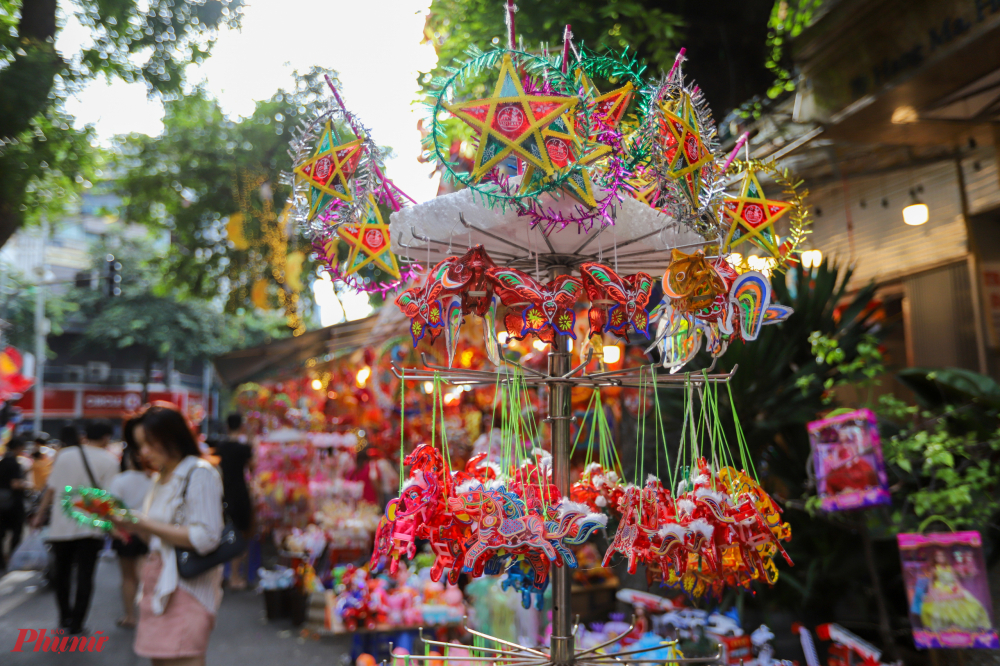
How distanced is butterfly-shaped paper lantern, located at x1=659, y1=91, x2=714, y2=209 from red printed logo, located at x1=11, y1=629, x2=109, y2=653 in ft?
Result: 19.3

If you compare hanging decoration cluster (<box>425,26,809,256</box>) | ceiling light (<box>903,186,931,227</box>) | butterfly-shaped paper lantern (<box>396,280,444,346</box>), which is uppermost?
ceiling light (<box>903,186,931,227</box>)

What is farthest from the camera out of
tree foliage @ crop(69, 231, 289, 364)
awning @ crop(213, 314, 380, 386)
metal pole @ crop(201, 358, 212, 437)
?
Result: metal pole @ crop(201, 358, 212, 437)

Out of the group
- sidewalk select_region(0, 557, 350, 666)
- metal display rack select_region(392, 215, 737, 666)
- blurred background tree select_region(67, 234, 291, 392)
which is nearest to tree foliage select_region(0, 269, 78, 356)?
blurred background tree select_region(67, 234, 291, 392)

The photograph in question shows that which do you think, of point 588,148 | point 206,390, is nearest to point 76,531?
point 588,148

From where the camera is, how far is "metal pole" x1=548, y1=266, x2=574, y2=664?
6.23ft

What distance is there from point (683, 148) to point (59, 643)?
6101 millimetres

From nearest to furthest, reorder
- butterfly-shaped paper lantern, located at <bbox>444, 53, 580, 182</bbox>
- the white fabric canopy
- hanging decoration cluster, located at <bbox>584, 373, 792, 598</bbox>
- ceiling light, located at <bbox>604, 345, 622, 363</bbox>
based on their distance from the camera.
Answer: butterfly-shaped paper lantern, located at <bbox>444, 53, 580, 182</bbox>, hanging decoration cluster, located at <bbox>584, 373, 792, 598</bbox>, the white fabric canopy, ceiling light, located at <bbox>604, 345, 622, 363</bbox>

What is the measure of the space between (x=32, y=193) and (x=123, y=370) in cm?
2594

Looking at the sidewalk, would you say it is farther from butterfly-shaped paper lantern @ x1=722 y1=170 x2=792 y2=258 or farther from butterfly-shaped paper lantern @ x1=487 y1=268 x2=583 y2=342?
butterfly-shaped paper lantern @ x1=722 y1=170 x2=792 y2=258

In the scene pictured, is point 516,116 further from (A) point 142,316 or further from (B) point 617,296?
(A) point 142,316

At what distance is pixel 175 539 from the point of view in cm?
A: 283

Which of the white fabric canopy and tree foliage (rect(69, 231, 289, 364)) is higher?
tree foliage (rect(69, 231, 289, 364))

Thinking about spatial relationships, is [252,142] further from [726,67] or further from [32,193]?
[726,67]

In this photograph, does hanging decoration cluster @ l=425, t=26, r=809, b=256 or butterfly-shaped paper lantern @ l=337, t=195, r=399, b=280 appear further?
butterfly-shaped paper lantern @ l=337, t=195, r=399, b=280
